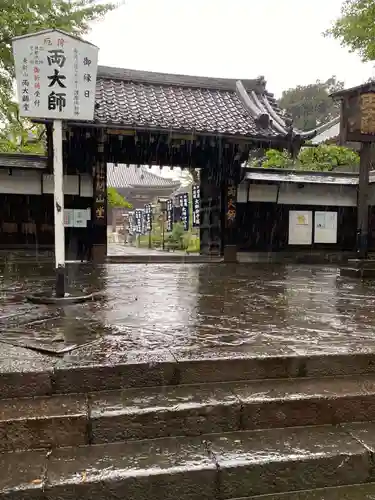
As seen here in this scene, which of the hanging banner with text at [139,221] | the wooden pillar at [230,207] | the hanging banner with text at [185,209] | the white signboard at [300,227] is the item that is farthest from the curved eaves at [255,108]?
the hanging banner with text at [139,221]

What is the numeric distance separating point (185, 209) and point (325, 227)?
868cm

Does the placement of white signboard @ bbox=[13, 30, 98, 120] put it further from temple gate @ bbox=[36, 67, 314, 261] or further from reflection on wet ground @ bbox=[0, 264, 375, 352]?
temple gate @ bbox=[36, 67, 314, 261]

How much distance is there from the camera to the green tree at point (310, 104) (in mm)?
40906

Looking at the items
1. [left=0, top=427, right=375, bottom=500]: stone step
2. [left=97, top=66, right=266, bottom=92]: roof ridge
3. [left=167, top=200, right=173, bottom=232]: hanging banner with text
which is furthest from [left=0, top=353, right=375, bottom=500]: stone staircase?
[left=167, top=200, right=173, bottom=232]: hanging banner with text

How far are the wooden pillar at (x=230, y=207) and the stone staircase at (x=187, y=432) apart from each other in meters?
9.03

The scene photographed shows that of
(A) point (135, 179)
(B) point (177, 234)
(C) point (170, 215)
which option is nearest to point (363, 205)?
(B) point (177, 234)

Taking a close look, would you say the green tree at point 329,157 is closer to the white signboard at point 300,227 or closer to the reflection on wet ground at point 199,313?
the white signboard at point 300,227

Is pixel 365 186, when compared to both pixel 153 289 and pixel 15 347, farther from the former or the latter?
pixel 15 347

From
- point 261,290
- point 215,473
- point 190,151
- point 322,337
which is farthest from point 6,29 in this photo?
point 215,473

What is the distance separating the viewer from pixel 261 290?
21.7 ft

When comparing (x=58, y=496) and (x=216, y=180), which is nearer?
(x=58, y=496)

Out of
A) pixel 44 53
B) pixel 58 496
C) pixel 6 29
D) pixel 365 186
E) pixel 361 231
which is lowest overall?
pixel 58 496

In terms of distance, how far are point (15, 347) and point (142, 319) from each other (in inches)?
56.4

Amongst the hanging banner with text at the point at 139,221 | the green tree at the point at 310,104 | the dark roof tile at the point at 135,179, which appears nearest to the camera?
the hanging banner with text at the point at 139,221
